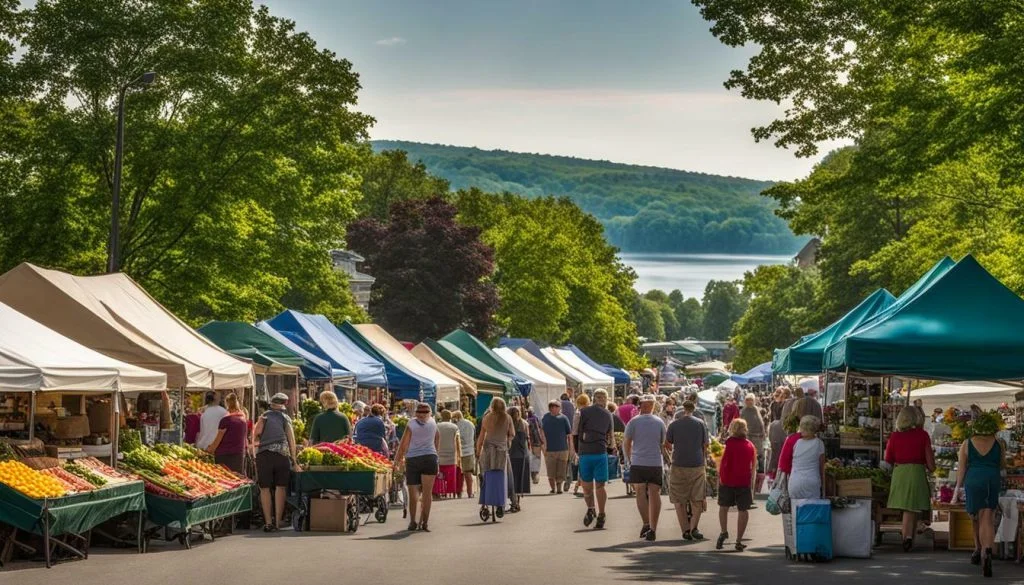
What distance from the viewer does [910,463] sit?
706 inches

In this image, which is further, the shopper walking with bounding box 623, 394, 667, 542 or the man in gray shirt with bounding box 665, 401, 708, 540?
the shopper walking with bounding box 623, 394, 667, 542

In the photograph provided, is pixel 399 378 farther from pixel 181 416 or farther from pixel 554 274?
pixel 554 274

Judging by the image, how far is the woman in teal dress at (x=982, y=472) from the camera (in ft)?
54.0

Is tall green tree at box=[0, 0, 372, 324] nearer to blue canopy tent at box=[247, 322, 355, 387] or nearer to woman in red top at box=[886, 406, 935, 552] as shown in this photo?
blue canopy tent at box=[247, 322, 355, 387]

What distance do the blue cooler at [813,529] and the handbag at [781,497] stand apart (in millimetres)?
275

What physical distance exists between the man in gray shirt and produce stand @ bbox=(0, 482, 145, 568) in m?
6.51

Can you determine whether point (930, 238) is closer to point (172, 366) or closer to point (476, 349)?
point (476, 349)

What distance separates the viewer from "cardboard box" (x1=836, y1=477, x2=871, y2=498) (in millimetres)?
17953

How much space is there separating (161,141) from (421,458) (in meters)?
22.7

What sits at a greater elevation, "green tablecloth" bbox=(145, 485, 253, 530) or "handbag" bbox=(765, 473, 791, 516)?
"handbag" bbox=(765, 473, 791, 516)

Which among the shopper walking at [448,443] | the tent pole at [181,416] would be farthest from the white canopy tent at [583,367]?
the tent pole at [181,416]

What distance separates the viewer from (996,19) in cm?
2273

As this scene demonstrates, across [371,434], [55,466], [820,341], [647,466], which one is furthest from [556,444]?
[55,466]

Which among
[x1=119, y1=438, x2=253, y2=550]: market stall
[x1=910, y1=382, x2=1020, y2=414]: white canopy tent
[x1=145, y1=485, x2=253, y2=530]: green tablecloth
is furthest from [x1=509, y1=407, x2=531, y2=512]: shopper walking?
[x1=910, y1=382, x2=1020, y2=414]: white canopy tent
